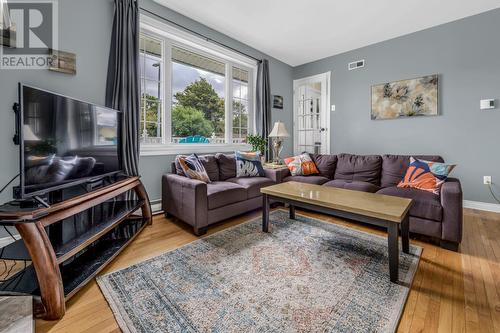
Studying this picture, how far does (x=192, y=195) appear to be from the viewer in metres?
2.33

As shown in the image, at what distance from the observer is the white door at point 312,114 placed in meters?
4.65

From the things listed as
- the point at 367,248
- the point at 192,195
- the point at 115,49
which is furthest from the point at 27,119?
the point at 367,248

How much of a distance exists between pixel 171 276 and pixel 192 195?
0.85 metres

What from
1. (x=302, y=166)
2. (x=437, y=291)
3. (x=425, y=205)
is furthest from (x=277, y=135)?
(x=437, y=291)

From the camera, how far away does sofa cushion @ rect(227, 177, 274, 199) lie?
9.55 ft

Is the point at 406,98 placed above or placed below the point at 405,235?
above

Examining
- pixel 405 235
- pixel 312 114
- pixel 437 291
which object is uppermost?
pixel 312 114

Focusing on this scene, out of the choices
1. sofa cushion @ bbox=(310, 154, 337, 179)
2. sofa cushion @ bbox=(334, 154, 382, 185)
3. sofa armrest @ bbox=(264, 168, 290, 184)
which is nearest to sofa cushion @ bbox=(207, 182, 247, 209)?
sofa armrest @ bbox=(264, 168, 290, 184)

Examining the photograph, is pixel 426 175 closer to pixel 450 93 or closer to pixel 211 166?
pixel 450 93

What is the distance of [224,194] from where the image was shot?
8.45ft

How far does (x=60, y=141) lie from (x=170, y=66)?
6.34ft

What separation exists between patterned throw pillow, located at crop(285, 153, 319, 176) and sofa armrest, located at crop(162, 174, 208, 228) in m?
1.65

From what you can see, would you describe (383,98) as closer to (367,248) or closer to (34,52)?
(367,248)

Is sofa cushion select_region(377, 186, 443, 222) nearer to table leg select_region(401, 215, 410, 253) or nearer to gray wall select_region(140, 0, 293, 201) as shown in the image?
table leg select_region(401, 215, 410, 253)
